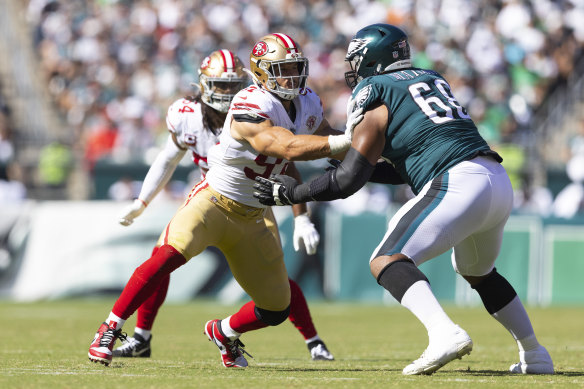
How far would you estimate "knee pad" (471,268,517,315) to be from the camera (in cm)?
560

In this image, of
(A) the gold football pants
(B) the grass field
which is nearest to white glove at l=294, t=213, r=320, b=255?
Result: (A) the gold football pants

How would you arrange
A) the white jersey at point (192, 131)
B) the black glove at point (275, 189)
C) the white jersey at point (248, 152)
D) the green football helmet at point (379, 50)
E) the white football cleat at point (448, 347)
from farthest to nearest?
1. the white jersey at point (192, 131)
2. the white jersey at point (248, 152)
3. the green football helmet at point (379, 50)
4. the black glove at point (275, 189)
5. the white football cleat at point (448, 347)

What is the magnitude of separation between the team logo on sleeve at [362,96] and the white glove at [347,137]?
0.12 feet

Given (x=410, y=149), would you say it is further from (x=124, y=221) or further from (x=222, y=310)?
(x=222, y=310)

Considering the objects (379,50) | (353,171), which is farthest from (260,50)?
(353,171)

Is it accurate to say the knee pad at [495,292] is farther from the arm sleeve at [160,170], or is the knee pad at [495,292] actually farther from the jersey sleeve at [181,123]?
the arm sleeve at [160,170]

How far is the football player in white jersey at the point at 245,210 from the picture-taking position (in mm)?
5469

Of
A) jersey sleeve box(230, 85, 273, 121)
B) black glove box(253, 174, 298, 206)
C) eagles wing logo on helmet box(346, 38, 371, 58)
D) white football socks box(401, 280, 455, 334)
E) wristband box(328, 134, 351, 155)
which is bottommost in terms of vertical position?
white football socks box(401, 280, 455, 334)

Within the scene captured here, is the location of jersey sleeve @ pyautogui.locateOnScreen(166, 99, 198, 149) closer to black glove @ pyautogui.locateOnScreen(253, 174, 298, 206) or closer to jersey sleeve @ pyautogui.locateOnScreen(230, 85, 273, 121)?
jersey sleeve @ pyautogui.locateOnScreen(230, 85, 273, 121)

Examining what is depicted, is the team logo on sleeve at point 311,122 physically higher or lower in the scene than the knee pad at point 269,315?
higher

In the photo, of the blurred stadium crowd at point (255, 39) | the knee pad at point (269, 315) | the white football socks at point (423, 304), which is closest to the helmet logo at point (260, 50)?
the knee pad at point (269, 315)

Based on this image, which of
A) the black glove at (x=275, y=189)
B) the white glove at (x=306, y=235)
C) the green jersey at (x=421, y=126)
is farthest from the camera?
the white glove at (x=306, y=235)

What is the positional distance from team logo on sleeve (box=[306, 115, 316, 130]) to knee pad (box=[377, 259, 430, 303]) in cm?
121

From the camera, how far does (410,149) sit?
17.0 ft
